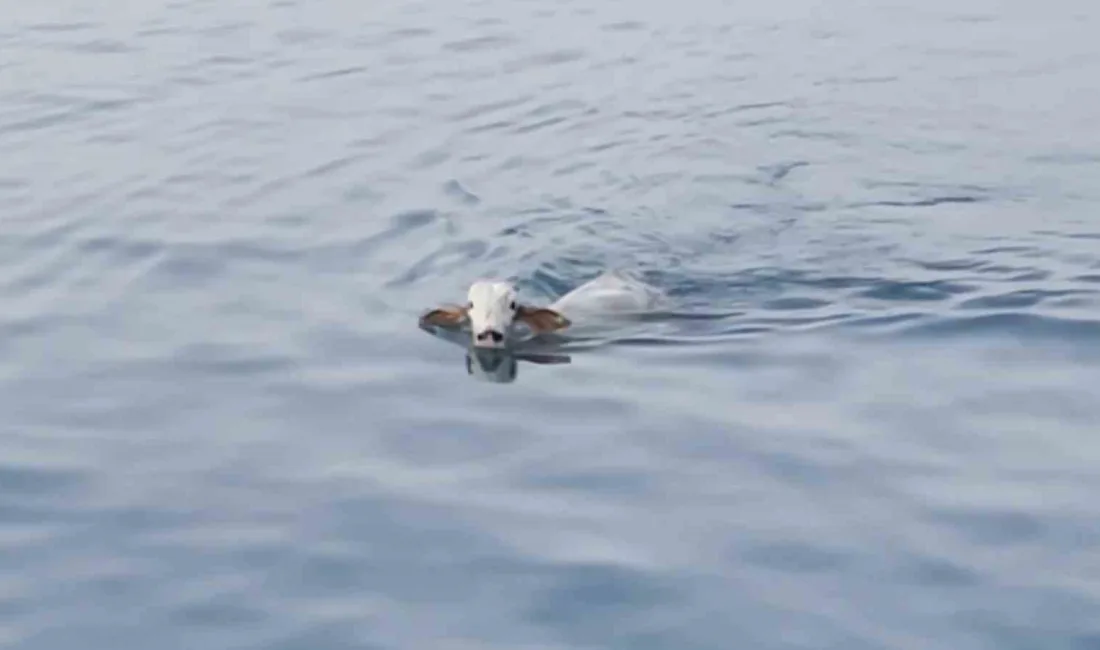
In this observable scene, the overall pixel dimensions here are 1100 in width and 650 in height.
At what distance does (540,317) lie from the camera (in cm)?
1186

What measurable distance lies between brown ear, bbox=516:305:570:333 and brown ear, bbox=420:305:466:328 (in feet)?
1.21

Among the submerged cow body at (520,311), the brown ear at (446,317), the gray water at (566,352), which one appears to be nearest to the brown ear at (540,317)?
the submerged cow body at (520,311)

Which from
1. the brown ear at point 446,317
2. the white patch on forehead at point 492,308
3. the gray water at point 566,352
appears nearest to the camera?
the gray water at point 566,352

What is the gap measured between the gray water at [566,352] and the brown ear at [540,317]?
167 mm

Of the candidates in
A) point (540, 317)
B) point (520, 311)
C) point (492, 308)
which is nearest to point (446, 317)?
point (492, 308)

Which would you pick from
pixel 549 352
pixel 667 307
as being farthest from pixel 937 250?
pixel 549 352

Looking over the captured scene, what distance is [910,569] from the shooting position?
8.39 m

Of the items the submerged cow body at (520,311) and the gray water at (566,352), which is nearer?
the gray water at (566,352)

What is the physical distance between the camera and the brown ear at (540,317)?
1185 cm

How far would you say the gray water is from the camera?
832 cm

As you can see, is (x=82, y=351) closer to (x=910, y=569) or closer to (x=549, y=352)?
(x=549, y=352)

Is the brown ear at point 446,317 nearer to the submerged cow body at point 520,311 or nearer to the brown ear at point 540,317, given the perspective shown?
the submerged cow body at point 520,311

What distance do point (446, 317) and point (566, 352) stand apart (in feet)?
2.47

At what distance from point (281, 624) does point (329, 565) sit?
0.61 meters
